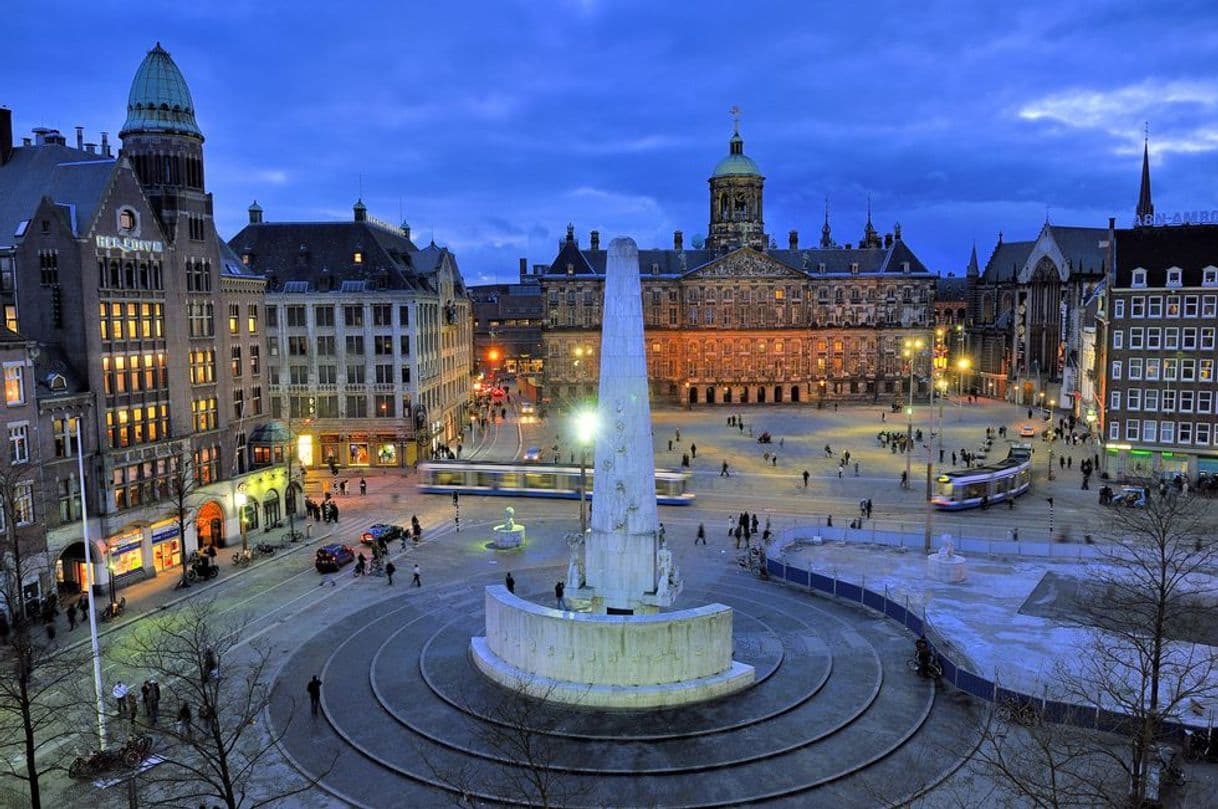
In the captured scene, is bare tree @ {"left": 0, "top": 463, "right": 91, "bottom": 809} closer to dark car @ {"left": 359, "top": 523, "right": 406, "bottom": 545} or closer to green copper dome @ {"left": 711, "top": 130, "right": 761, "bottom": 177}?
dark car @ {"left": 359, "top": 523, "right": 406, "bottom": 545}

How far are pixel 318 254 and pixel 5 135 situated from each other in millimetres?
29340

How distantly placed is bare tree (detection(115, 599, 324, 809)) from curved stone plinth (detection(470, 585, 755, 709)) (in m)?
7.40

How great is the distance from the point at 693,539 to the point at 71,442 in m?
29.9

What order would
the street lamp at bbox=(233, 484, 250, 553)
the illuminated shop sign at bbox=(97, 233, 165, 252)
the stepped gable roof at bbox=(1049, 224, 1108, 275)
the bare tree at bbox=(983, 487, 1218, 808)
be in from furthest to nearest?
the stepped gable roof at bbox=(1049, 224, 1108, 275) → the street lamp at bbox=(233, 484, 250, 553) → the illuminated shop sign at bbox=(97, 233, 165, 252) → the bare tree at bbox=(983, 487, 1218, 808)

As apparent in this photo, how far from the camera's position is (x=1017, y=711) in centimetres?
2494

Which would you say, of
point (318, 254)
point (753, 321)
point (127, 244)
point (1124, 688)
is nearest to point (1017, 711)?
point (1124, 688)

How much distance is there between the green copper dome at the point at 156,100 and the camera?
47.6m

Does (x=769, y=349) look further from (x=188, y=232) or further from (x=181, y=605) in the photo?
(x=181, y=605)

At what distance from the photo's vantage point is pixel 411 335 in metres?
73.8

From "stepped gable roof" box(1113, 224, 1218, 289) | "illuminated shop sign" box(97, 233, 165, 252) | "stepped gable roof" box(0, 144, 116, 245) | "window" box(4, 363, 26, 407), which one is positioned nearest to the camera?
"window" box(4, 363, 26, 407)

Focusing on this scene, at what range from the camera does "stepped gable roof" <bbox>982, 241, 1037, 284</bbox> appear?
138 metres

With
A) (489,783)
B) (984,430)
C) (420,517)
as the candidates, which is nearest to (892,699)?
(489,783)

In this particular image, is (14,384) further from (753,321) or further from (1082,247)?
(1082,247)

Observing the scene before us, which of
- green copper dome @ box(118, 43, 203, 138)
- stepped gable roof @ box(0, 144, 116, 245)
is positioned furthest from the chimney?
green copper dome @ box(118, 43, 203, 138)
